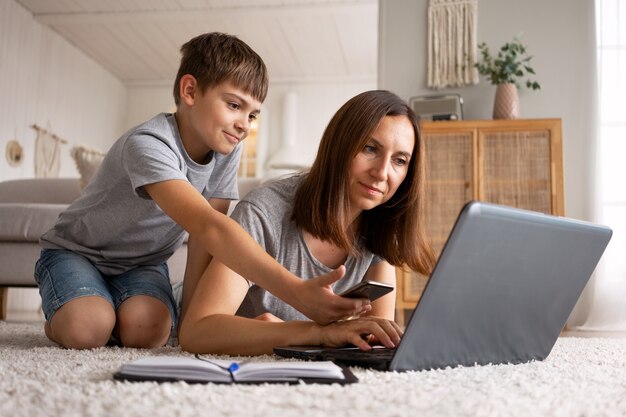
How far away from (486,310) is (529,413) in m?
0.26

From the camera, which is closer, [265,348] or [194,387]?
[194,387]

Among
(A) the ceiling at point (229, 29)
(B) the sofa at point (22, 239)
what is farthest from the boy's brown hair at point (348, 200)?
(A) the ceiling at point (229, 29)

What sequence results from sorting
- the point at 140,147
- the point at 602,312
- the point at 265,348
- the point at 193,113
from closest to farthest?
the point at 265,348, the point at 140,147, the point at 193,113, the point at 602,312

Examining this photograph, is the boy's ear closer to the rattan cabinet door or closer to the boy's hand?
the boy's hand

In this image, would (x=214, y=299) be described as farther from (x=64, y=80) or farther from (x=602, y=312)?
(x=64, y=80)

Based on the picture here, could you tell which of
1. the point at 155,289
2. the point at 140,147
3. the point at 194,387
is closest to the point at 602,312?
the point at 155,289

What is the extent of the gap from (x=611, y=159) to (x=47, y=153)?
220 inches

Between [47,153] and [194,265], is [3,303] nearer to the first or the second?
[194,265]

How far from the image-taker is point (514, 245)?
0.96 m

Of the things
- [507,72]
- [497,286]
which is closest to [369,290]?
[497,286]

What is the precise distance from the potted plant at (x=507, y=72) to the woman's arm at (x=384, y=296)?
2385mm

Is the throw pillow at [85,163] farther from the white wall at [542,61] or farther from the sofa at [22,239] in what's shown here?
the white wall at [542,61]

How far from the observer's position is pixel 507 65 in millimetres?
3744

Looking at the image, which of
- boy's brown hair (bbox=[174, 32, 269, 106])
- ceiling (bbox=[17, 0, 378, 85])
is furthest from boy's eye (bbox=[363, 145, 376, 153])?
ceiling (bbox=[17, 0, 378, 85])
